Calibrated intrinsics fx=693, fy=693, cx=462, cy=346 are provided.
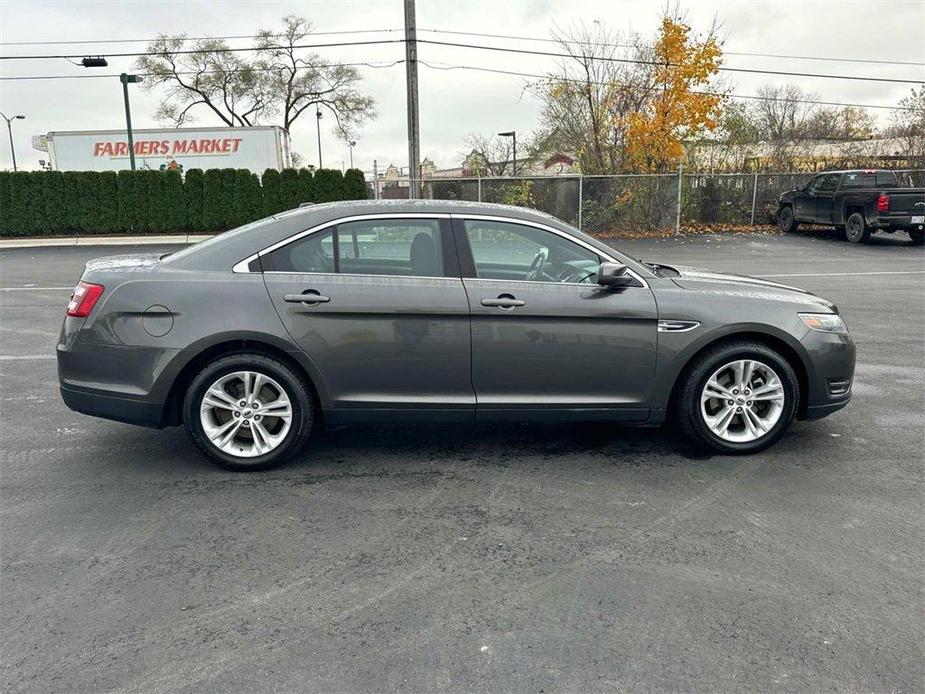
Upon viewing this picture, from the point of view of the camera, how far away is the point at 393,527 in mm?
3482

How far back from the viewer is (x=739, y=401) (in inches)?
170

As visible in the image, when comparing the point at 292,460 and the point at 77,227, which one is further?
the point at 77,227

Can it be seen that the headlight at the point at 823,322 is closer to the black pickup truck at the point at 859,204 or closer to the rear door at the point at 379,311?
the rear door at the point at 379,311

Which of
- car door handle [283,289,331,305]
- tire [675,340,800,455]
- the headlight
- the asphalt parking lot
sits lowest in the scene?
the asphalt parking lot

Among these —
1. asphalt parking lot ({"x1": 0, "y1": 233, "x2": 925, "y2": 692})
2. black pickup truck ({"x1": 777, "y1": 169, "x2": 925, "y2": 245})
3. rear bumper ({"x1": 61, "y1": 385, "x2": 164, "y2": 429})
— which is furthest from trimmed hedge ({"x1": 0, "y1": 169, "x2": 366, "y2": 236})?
rear bumper ({"x1": 61, "y1": 385, "x2": 164, "y2": 429})

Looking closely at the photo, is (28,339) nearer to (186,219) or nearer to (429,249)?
(429,249)

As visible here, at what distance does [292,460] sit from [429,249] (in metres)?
1.57

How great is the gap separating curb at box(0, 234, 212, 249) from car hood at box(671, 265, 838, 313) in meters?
19.4

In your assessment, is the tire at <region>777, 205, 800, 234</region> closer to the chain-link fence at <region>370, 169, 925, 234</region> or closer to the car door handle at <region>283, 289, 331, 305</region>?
the chain-link fence at <region>370, 169, 925, 234</region>

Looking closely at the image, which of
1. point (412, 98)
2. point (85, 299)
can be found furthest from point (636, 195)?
point (85, 299)

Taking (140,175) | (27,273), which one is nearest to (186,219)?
(140,175)

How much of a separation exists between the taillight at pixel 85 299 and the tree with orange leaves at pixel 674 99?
1923 centimetres

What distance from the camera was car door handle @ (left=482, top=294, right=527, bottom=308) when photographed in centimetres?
407

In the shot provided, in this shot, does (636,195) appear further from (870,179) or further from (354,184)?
(354,184)
